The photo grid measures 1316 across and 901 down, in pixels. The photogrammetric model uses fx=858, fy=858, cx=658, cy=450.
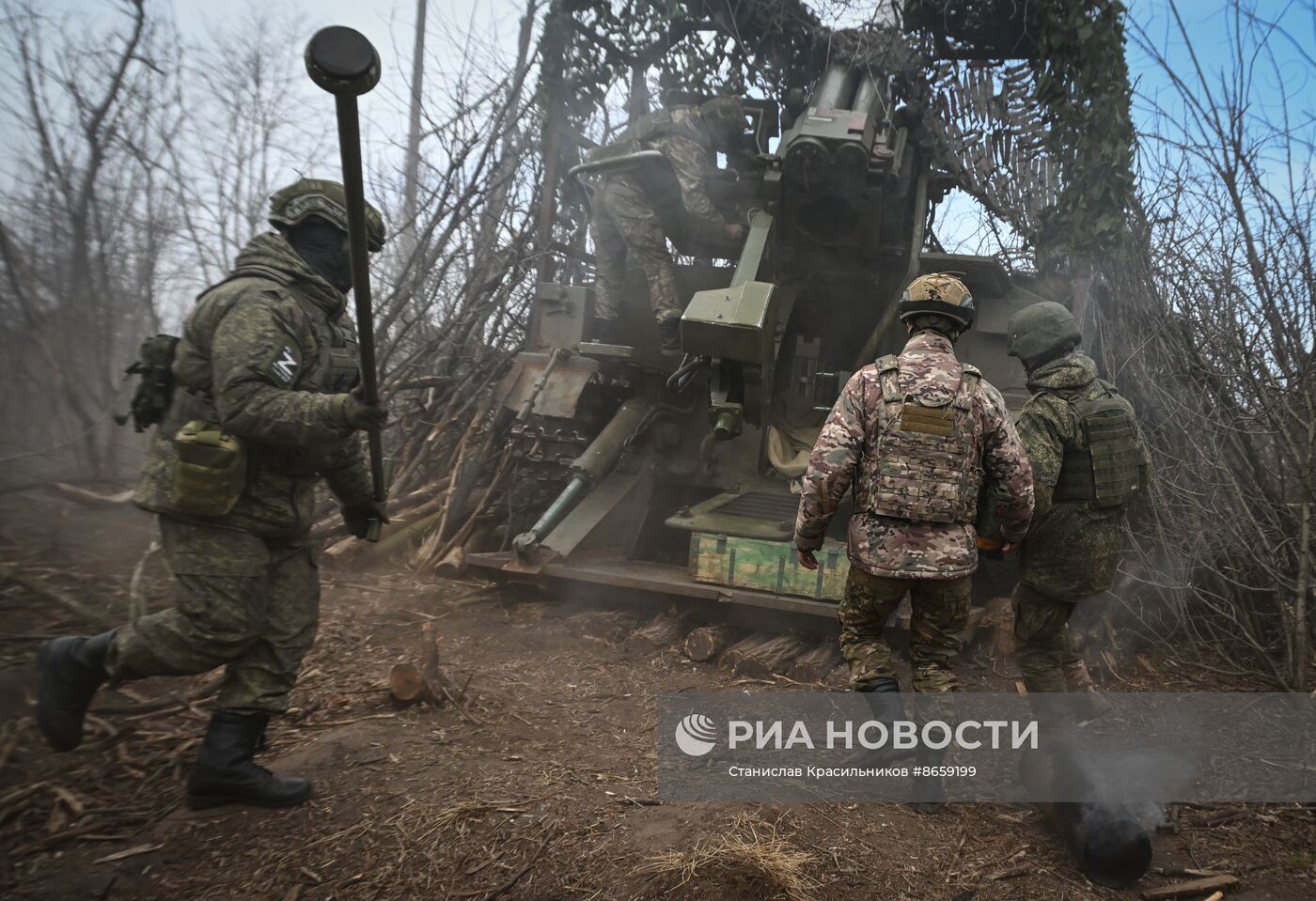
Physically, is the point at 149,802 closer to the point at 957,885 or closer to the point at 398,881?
the point at 398,881

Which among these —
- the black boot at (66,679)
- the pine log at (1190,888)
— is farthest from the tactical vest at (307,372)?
the pine log at (1190,888)

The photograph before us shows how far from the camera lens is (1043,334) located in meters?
3.45

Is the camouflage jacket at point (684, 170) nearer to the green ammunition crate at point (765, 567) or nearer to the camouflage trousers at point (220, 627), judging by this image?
the green ammunition crate at point (765, 567)

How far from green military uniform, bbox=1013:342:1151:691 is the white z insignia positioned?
8.78 feet

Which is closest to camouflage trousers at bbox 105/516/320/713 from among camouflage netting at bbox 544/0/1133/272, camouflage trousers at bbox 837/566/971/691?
camouflage trousers at bbox 837/566/971/691

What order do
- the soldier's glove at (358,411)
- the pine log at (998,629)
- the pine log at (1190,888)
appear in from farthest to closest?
the pine log at (998,629)
the soldier's glove at (358,411)
the pine log at (1190,888)

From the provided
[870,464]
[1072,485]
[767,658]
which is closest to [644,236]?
[767,658]

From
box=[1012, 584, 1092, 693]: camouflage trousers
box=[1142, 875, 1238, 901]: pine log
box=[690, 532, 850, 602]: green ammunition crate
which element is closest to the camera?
box=[1142, 875, 1238, 901]: pine log

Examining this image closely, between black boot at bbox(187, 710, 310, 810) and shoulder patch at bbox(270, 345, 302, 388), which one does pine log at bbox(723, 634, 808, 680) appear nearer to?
black boot at bbox(187, 710, 310, 810)

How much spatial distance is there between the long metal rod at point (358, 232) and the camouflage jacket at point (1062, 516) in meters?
2.44

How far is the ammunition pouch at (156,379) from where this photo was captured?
110 inches

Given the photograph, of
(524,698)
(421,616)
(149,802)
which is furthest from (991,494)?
(421,616)

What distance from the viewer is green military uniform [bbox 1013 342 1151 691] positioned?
3.31m

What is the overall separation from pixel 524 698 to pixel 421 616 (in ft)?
4.70
